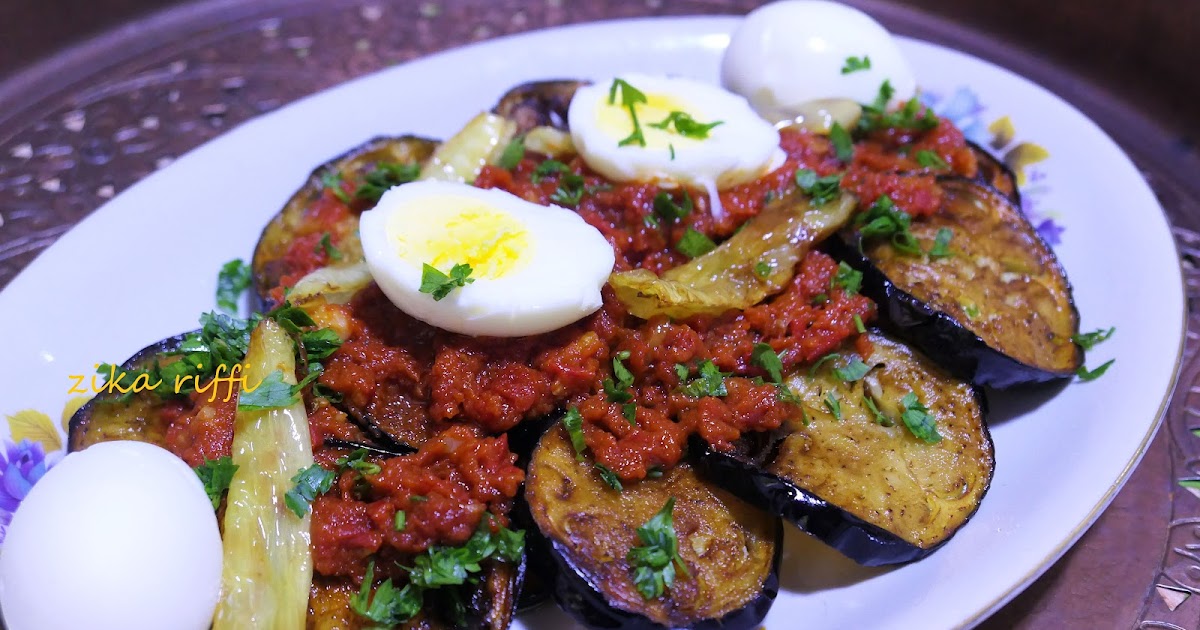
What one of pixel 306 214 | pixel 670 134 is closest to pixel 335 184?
pixel 306 214

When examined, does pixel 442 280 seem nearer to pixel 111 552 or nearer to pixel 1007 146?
pixel 111 552

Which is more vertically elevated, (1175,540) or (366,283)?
(366,283)

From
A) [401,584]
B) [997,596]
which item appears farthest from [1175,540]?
[401,584]

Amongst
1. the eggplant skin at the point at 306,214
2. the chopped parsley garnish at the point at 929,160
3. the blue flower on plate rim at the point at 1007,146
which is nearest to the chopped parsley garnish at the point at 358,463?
the eggplant skin at the point at 306,214

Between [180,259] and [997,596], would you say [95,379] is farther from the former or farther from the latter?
[997,596]

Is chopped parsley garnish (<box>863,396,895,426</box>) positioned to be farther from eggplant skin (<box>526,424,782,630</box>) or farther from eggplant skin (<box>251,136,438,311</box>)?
eggplant skin (<box>251,136,438,311</box>)

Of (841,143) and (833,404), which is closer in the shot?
(833,404)
